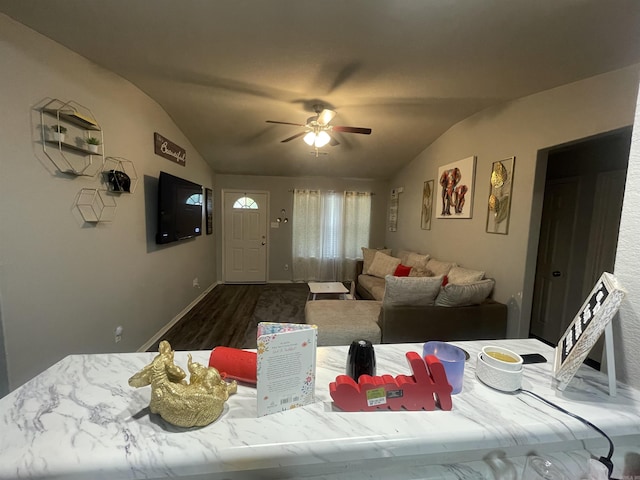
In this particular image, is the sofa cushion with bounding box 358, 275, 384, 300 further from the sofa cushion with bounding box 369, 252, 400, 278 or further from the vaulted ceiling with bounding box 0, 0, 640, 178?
the vaulted ceiling with bounding box 0, 0, 640, 178

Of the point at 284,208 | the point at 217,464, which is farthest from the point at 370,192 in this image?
the point at 217,464

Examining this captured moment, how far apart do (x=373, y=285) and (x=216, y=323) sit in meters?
2.17

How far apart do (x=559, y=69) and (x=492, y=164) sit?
92cm

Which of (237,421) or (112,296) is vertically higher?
(237,421)

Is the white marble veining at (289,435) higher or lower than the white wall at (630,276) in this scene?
lower

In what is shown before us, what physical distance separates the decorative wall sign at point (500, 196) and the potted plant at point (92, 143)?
3448 millimetres

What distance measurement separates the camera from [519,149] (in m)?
2.36

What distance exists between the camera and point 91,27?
1.60m

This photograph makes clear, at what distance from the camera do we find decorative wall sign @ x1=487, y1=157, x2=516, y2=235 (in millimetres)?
2449

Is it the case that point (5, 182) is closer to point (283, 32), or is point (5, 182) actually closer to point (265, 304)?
point (283, 32)

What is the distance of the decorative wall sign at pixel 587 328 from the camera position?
26.9 inches

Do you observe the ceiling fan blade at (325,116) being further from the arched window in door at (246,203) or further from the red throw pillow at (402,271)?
the arched window in door at (246,203)

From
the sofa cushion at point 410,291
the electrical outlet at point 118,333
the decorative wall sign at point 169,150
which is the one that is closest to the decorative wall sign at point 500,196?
the sofa cushion at point 410,291

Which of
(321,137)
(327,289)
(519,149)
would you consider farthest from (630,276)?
(327,289)
